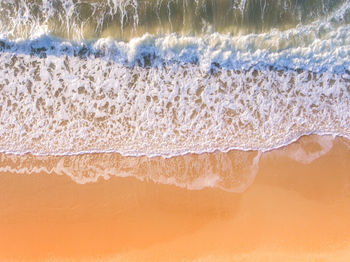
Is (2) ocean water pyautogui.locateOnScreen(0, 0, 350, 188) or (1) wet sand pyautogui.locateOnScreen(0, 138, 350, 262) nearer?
(1) wet sand pyautogui.locateOnScreen(0, 138, 350, 262)

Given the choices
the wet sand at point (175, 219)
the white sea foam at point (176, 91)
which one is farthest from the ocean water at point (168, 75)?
the wet sand at point (175, 219)

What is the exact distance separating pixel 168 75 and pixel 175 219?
1.92 m

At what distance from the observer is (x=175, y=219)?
11.2 ft

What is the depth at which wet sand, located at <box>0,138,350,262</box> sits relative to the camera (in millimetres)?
3389

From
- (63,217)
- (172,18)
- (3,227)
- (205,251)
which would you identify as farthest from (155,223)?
(172,18)

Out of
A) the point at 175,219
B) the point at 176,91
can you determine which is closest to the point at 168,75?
the point at 176,91

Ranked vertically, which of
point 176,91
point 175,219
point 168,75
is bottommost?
point 175,219

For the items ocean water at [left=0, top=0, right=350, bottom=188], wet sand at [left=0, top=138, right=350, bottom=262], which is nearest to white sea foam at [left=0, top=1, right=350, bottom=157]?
ocean water at [left=0, top=0, right=350, bottom=188]

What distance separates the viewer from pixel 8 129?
359cm

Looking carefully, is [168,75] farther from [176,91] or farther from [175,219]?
[175,219]

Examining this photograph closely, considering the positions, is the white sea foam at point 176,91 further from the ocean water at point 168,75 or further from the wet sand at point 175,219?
the wet sand at point 175,219

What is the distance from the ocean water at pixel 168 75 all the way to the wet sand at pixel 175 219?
0.50 meters

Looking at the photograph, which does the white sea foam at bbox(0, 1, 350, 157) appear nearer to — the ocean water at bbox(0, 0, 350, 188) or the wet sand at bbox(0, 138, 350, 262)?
the ocean water at bbox(0, 0, 350, 188)

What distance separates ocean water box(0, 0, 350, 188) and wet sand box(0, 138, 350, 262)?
1.64ft
